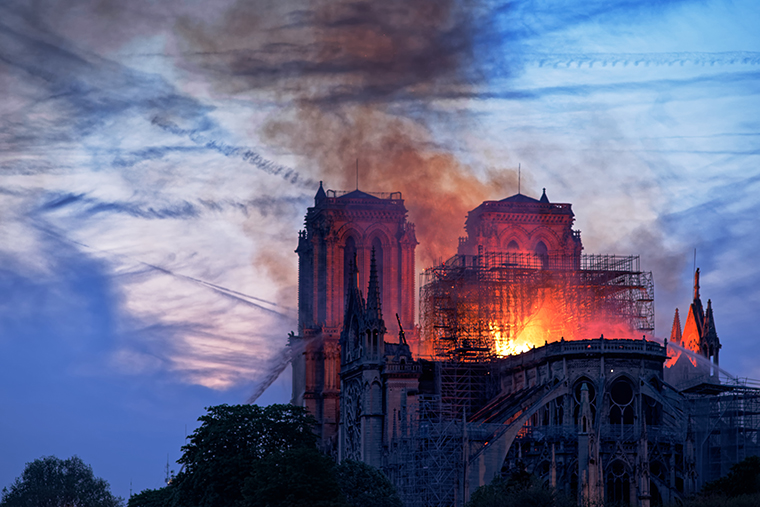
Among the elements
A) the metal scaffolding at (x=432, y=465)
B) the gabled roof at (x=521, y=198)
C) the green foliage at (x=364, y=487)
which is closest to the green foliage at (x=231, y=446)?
the green foliage at (x=364, y=487)

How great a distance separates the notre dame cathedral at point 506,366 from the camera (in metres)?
102

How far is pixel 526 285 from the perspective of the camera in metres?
130

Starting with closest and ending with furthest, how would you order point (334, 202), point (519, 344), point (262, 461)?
point (262, 461), point (519, 344), point (334, 202)

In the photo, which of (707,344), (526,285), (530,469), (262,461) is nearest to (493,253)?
(526,285)

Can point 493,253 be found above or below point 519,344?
above

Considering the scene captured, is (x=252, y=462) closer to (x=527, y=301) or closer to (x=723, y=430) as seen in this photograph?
(x=723, y=430)

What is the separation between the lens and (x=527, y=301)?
427 feet

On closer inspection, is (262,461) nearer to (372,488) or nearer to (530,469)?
(372,488)

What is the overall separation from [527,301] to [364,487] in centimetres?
3785

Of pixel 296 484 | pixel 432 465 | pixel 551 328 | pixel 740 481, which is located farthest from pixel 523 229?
pixel 296 484

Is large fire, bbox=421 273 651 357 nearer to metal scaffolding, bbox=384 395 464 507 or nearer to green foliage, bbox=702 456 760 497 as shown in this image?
metal scaffolding, bbox=384 395 464 507

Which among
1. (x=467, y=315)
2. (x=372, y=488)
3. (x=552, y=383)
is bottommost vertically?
(x=372, y=488)

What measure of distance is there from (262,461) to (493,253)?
46.8m

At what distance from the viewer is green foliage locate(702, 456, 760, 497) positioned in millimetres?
86000
